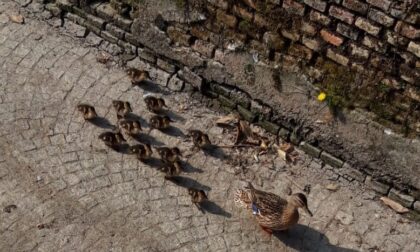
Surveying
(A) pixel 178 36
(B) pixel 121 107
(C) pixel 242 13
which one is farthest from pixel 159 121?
(C) pixel 242 13

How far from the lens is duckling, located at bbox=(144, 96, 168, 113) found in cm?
905

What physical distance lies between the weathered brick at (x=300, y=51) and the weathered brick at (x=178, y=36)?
1623 mm

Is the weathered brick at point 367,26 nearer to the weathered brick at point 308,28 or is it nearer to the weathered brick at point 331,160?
the weathered brick at point 308,28

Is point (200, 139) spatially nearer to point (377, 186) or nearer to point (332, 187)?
point (332, 187)

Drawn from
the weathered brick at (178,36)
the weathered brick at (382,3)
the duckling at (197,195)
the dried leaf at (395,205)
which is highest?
the weathered brick at (382,3)

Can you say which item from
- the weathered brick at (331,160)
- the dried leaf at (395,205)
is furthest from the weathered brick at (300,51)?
the dried leaf at (395,205)

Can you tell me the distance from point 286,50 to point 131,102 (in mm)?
2393

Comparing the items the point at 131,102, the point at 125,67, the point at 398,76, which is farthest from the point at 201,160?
the point at 398,76

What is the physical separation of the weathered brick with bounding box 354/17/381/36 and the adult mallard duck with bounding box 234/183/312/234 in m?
2.11

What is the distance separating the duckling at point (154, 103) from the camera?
9.05 m

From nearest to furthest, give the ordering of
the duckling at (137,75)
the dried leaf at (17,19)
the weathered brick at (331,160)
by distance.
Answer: the weathered brick at (331,160) → the duckling at (137,75) → the dried leaf at (17,19)

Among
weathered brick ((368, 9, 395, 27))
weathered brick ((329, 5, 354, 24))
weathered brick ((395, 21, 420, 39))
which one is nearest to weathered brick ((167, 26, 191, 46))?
weathered brick ((329, 5, 354, 24))

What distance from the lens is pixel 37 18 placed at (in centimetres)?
1029

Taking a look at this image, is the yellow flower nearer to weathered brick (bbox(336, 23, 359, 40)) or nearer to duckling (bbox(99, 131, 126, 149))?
weathered brick (bbox(336, 23, 359, 40))
